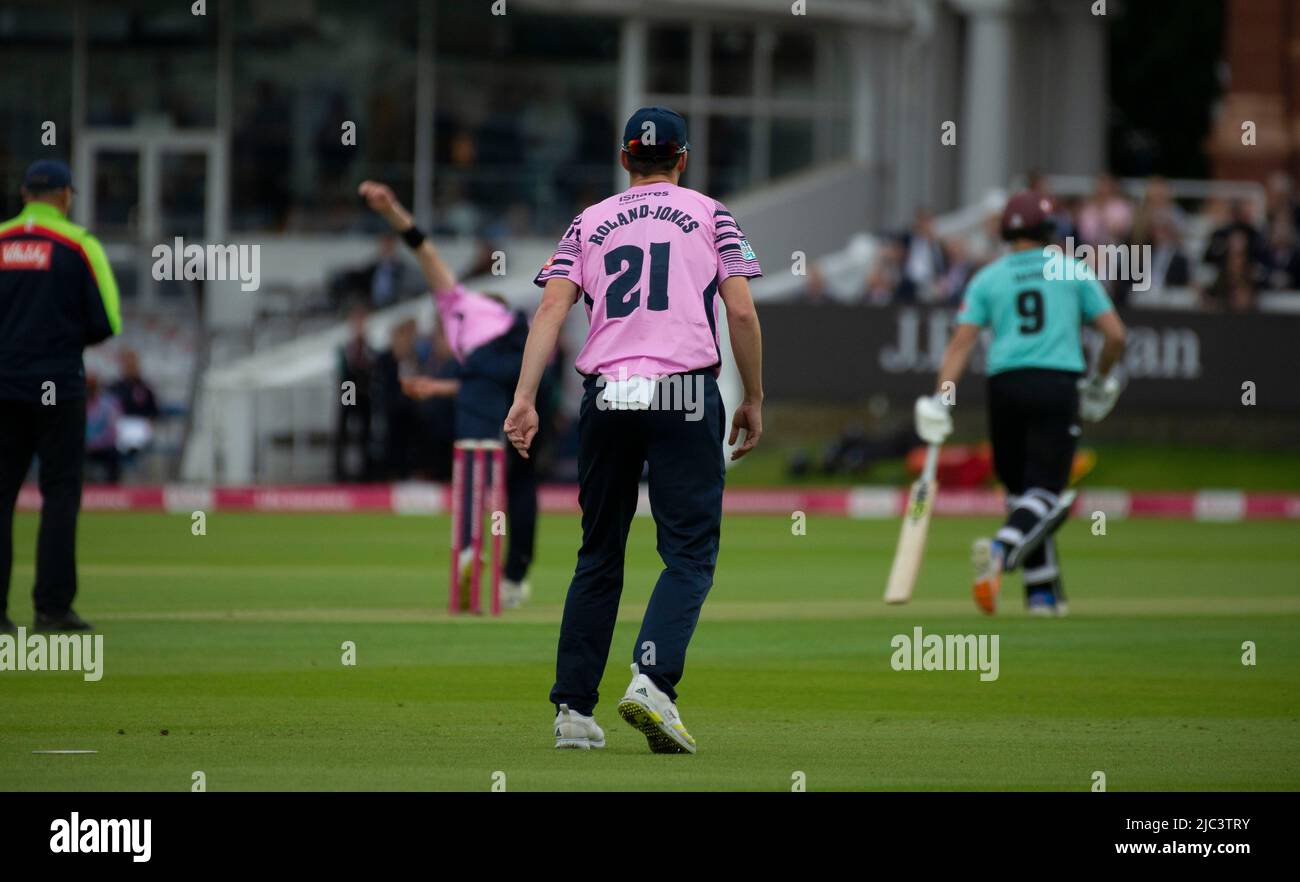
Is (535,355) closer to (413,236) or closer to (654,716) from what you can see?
(654,716)

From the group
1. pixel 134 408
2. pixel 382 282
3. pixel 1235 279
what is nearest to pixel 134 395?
pixel 134 408

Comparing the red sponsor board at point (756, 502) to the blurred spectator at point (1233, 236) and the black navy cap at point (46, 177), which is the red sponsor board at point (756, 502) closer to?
the blurred spectator at point (1233, 236)

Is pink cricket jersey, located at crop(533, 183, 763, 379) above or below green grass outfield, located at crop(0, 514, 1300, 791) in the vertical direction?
above

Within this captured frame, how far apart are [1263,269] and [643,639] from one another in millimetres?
21052

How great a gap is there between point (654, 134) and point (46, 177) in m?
4.63

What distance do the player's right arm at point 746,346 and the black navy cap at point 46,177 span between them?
475 centimetres

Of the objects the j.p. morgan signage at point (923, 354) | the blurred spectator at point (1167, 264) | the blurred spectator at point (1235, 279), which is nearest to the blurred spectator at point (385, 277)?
the j.p. morgan signage at point (923, 354)

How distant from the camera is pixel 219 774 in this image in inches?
A: 300

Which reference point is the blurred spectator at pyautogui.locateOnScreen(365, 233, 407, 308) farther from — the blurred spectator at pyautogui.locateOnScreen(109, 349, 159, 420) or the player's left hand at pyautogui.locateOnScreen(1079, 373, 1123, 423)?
the player's left hand at pyautogui.locateOnScreen(1079, 373, 1123, 423)

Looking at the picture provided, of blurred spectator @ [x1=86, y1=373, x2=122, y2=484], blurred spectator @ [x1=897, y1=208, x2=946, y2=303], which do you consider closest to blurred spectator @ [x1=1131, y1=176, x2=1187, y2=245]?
blurred spectator @ [x1=897, y1=208, x2=946, y2=303]

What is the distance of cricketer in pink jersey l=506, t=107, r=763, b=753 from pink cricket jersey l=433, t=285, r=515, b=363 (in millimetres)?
5189

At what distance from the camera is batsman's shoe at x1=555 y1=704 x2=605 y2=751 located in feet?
27.3

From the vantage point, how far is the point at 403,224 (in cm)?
1275
